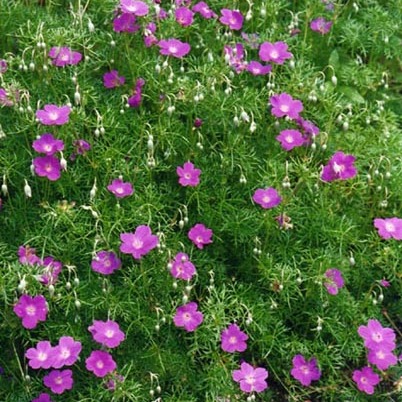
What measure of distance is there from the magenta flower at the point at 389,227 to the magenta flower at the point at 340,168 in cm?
25

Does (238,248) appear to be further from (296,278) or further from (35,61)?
(35,61)

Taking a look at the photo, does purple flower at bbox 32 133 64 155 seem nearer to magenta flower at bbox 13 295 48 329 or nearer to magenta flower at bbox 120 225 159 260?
magenta flower at bbox 120 225 159 260

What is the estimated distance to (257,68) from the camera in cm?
423

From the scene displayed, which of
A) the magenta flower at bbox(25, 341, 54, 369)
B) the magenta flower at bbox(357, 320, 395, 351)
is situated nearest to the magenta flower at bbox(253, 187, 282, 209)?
the magenta flower at bbox(357, 320, 395, 351)

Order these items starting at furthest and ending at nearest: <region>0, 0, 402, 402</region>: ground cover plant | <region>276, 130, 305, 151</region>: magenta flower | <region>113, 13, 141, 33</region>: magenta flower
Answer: <region>113, 13, 141, 33</region>: magenta flower, <region>276, 130, 305, 151</region>: magenta flower, <region>0, 0, 402, 402</region>: ground cover plant

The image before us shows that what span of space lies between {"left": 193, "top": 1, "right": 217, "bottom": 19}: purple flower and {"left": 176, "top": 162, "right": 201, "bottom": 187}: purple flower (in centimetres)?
99

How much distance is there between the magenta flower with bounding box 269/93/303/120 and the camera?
13.0ft

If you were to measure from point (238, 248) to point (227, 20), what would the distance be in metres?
1.26

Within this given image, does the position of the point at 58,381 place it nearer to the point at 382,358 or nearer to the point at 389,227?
the point at 382,358

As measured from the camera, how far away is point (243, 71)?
4242mm

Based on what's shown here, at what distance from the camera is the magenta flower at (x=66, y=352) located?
10.8ft

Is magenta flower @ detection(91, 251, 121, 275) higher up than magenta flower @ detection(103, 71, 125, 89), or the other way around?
magenta flower @ detection(103, 71, 125, 89)

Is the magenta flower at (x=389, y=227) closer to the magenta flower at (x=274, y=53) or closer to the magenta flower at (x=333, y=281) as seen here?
the magenta flower at (x=333, y=281)

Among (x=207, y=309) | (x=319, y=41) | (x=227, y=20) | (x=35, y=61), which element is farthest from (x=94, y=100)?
(x=319, y=41)
